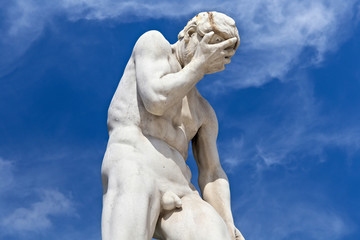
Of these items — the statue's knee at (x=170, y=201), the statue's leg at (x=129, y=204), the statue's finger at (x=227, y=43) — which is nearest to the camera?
the statue's leg at (x=129, y=204)

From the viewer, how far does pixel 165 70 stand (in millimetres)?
8008

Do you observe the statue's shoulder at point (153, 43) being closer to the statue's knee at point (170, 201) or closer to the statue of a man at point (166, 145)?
the statue of a man at point (166, 145)

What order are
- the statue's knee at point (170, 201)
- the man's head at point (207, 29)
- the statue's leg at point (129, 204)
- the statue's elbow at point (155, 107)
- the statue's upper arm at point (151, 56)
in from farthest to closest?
the man's head at point (207, 29) < the statue's upper arm at point (151, 56) < the statue's elbow at point (155, 107) < the statue's knee at point (170, 201) < the statue's leg at point (129, 204)

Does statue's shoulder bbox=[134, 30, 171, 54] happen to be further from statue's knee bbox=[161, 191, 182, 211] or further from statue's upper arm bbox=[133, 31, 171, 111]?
statue's knee bbox=[161, 191, 182, 211]

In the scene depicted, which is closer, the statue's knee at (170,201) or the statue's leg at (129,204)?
the statue's leg at (129,204)

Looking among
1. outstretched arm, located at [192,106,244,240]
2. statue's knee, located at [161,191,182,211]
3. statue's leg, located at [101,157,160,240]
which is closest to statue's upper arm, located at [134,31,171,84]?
statue's leg, located at [101,157,160,240]

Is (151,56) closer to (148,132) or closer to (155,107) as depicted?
(155,107)

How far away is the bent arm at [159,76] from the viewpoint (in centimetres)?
775

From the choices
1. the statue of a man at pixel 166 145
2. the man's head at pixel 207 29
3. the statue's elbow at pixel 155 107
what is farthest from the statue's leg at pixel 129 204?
the man's head at pixel 207 29

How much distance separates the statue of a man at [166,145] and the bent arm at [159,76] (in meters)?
0.01

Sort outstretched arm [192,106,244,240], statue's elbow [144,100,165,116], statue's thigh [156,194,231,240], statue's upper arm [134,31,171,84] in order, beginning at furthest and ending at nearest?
outstretched arm [192,106,244,240]
statue's upper arm [134,31,171,84]
statue's elbow [144,100,165,116]
statue's thigh [156,194,231,240]

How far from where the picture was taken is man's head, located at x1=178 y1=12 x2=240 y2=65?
8195mm

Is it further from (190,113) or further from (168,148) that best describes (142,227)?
(190,113)

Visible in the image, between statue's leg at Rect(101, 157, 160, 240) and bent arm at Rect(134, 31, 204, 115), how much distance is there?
79 centimetres
